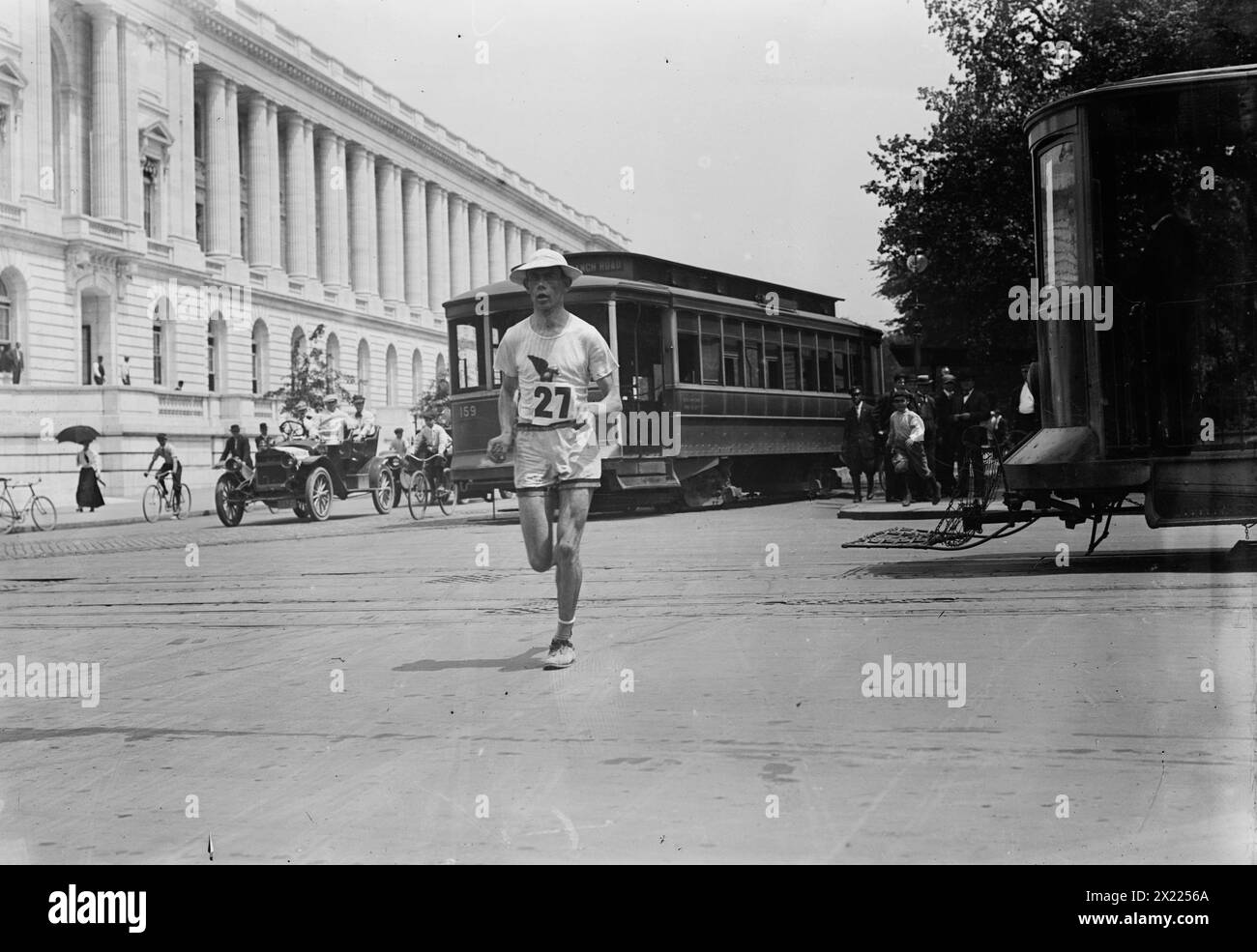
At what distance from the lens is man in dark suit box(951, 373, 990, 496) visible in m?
12.9

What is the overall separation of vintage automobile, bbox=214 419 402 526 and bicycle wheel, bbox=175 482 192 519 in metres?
4.87

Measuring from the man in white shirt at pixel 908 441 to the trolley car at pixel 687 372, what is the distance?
2444 millimetres

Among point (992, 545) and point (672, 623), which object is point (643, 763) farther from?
point (992, 545)

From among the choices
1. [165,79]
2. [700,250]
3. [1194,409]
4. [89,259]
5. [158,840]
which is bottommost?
[158,840]

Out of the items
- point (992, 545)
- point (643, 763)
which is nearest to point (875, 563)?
point (992, 545)

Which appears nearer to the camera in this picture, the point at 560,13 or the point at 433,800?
the point at 433,800

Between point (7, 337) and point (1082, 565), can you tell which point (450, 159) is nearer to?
point (1082, 565)

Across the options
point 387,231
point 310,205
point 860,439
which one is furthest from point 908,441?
point 310,205

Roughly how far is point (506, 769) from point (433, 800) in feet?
1.41

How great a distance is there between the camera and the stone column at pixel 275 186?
82.5 feet

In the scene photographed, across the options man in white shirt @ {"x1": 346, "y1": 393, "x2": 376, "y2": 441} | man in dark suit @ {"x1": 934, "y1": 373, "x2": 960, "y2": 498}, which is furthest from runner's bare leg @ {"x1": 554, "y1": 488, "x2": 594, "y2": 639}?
man in white shirt @ {"x1": 346, "y1": 393, "x2": 376, "y2": 441}

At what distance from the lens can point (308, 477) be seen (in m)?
21.1

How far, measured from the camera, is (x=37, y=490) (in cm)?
2844

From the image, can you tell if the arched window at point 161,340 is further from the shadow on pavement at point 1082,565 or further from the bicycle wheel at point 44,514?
the shadow on pavement at point 1082,565
